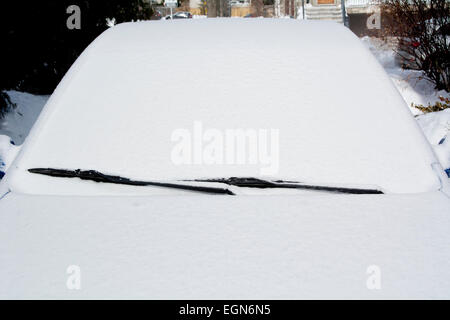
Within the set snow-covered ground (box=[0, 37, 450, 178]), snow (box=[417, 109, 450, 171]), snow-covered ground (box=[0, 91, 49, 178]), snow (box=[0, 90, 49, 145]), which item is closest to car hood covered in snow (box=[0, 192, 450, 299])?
snow-covered ground (box=[0, 37, 450, 178])

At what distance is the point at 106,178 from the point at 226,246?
0.69 m

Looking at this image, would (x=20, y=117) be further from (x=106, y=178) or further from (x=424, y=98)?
(x=106, y=178)

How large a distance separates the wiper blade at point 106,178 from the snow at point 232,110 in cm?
3

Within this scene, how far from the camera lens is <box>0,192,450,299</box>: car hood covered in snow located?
4.91 ft

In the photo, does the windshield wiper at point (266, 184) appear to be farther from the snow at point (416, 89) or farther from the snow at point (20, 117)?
the snow at point (416, 89)

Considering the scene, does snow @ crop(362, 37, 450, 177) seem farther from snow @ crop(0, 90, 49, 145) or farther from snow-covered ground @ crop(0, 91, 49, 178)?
snow @ crop(0, 90, 49, 145)

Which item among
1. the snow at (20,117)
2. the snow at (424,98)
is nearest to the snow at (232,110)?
the snow at (424,98)

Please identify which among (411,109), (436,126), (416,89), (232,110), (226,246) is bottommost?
(411,109)

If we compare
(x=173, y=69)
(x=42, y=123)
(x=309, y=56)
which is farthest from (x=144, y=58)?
(x=309, y=56)

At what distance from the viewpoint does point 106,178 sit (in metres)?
2.15

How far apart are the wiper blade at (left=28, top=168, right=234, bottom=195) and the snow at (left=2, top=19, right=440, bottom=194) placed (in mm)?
28

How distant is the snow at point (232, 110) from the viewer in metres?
2.16

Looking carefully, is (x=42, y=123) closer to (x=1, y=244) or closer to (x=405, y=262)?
(x=1, y=244)

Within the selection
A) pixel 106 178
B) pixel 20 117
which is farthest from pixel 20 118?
pixel 106 178
